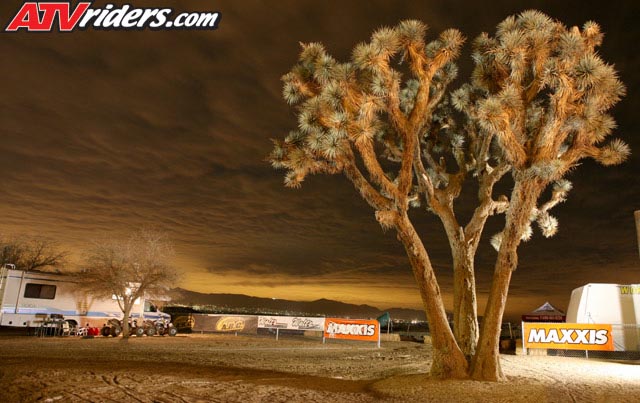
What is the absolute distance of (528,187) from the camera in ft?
37.8

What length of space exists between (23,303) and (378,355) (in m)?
18.1

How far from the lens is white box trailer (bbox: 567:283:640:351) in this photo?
20531 millimetres

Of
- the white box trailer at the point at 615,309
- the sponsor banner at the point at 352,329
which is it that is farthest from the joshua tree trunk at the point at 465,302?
the sponsor banner at the point at 352,329

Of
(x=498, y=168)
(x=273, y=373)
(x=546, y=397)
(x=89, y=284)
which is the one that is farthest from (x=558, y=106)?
(x=89, y=284)

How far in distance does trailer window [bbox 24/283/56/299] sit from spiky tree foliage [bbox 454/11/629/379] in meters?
22.7

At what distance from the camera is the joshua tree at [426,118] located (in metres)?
11.3

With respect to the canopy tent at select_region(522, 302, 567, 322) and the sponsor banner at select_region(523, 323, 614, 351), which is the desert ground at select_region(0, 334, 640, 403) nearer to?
the sponsor banner at select_region(523, 323, 614, 351)

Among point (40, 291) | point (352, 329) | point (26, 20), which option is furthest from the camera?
point (352, 329)

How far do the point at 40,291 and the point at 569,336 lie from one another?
26.1 m

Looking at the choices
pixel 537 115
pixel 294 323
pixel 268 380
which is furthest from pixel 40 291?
pixel 537 115

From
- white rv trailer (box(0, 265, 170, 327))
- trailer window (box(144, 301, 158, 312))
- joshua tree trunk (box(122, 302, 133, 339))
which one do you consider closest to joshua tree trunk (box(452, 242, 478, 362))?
joshua tree trunk (box(122, 302, 133, 339))

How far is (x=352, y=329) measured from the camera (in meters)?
26.3

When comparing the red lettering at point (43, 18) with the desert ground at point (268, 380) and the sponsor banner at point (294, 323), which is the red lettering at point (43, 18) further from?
the sponsor banner at point (294, 323)

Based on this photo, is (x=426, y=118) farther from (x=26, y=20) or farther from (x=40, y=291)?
(x=40, y=291)
